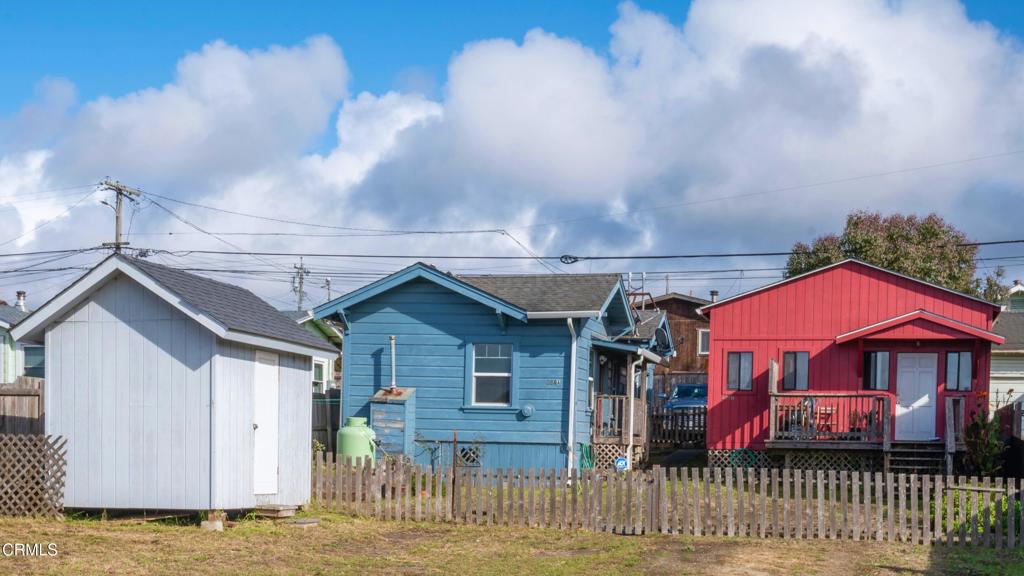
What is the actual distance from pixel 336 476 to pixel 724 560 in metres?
6.65

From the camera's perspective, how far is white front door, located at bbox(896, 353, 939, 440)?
26.2 metres

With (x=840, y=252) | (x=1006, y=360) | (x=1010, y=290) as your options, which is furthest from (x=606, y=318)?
(x=1010, y=290)

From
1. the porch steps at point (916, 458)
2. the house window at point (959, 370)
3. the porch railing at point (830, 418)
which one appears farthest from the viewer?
the house window at point (959, 370)

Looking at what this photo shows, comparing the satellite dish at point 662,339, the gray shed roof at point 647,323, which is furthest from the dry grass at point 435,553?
the satellite dish at point 662,339

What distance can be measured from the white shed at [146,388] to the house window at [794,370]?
1567cm

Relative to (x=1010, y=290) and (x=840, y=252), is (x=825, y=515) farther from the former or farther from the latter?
(x=1010, y=290)

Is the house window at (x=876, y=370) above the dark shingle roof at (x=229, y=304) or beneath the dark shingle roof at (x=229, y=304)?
beneath

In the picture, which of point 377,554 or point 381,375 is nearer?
point 377,554

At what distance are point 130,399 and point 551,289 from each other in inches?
481

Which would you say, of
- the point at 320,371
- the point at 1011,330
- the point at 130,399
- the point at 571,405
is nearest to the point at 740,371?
the point at 571,405

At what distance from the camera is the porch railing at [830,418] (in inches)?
987

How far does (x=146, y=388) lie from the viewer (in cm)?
1537

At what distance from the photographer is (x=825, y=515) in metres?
16.5

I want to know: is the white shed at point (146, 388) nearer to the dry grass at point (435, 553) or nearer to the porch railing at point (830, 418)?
the dry grass at point (435, 553)
